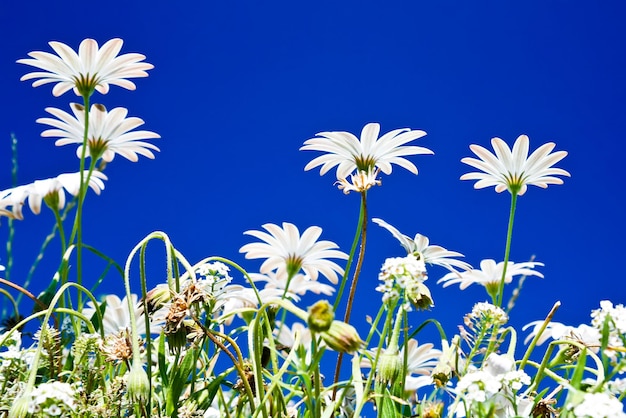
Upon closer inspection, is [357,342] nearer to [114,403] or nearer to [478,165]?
[114,403]

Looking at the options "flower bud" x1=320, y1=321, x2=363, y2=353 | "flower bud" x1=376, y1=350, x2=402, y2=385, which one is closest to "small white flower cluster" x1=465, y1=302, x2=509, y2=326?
"flower bud" x1=376, y1=350, x2=402, y2=385

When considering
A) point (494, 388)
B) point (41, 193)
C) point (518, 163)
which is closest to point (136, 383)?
point (494, 388)

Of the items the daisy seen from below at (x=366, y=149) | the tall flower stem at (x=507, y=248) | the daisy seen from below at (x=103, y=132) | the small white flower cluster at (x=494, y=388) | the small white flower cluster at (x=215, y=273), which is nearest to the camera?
the small white flower cluster at (x=494, y=388)

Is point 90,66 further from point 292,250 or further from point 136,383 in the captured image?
point 136,383

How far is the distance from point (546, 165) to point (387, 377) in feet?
2.29

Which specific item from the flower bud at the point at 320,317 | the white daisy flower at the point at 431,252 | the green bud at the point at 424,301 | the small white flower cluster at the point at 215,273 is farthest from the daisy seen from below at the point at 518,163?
the flower bud at the point at 320,317

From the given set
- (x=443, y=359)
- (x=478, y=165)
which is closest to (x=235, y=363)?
(x=443, y=359)

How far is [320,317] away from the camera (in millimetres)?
598

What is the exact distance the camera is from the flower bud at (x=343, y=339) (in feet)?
2.00

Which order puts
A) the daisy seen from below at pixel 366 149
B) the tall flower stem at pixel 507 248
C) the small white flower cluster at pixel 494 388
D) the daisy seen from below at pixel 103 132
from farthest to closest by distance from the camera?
the daisy seen from below at pixel 103 132, the daisy seen from below at pixel 366 149, the tall flower stem at pixel 507 248, the small white flower cluster at pixel 494 388

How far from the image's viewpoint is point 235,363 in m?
0.89

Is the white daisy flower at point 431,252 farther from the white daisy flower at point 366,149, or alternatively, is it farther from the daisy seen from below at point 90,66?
the daisy seen from below at point 90,66

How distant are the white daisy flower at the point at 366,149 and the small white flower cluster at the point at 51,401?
2.12 feet

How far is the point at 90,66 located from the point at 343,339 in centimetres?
92
